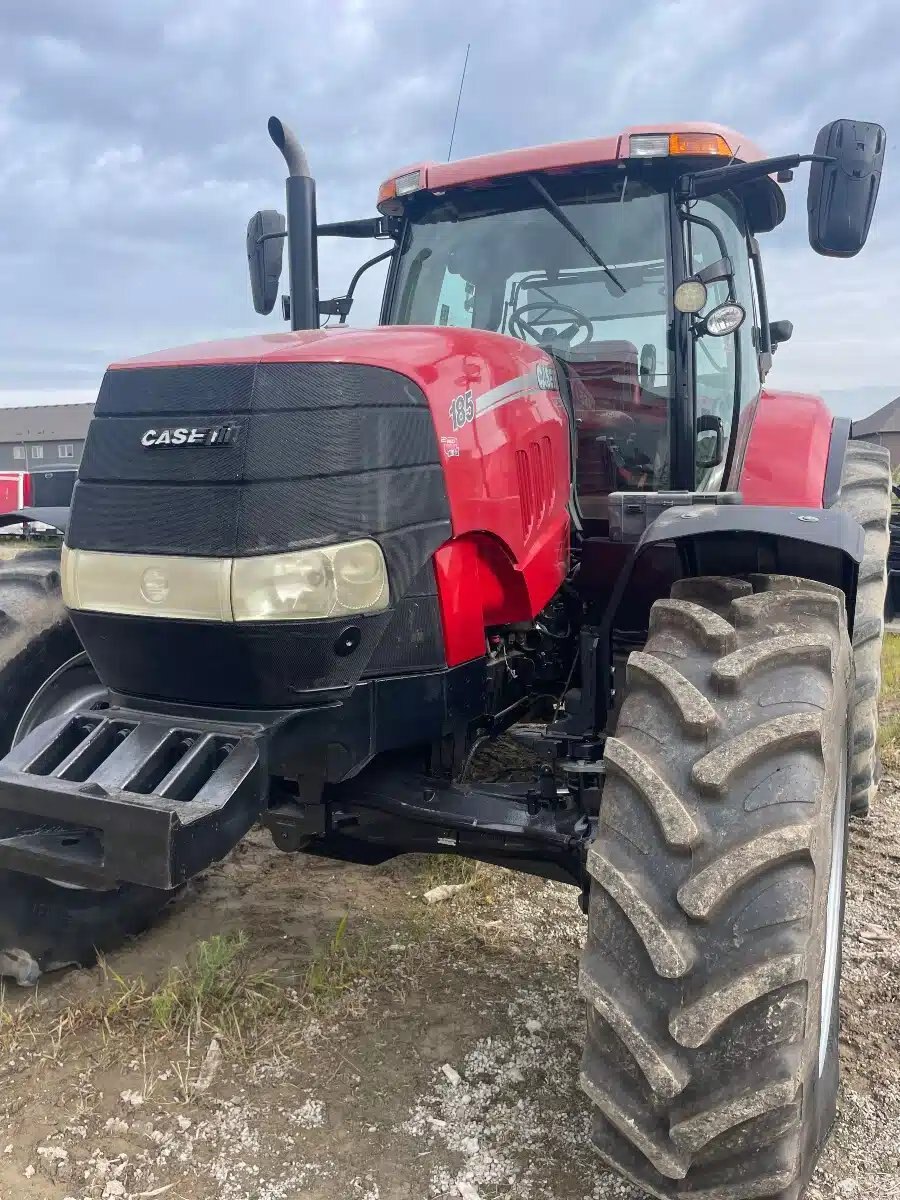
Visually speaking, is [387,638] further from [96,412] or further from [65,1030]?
[65,1030]

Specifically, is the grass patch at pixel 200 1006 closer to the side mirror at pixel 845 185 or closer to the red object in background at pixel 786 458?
the red object in background at pixel 786 458

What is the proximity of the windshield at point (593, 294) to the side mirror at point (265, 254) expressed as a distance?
1.97 ft

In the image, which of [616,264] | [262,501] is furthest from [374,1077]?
[616,264]

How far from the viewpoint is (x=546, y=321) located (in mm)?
3459

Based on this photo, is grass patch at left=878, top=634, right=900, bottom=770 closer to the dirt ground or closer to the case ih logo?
the dirt ground

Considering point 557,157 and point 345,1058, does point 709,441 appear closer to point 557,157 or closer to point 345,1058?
point 557,157

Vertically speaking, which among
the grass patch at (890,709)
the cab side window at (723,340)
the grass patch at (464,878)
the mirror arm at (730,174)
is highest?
the mirror arm at (730,174)

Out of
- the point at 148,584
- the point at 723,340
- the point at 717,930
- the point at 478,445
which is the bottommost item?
the point at 717,930

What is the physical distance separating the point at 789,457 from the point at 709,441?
404 millimetres

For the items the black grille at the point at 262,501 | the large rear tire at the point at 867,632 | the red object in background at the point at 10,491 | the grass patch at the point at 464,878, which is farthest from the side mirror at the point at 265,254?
the red object in background at the point at 10,491

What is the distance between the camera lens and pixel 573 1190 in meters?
2.11

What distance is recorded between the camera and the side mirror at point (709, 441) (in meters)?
3.47

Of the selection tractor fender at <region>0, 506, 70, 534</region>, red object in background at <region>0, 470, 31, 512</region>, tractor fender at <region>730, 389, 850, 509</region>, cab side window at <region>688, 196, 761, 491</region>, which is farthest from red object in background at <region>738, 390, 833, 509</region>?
red object in background at <region>0, 470, 31, 512</region>

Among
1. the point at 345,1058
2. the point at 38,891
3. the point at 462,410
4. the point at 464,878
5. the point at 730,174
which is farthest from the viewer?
the point at 464,878
